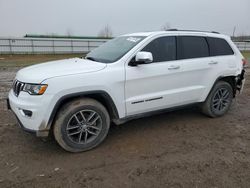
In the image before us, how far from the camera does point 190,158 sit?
3082mm

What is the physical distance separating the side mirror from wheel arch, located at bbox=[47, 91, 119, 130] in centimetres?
71

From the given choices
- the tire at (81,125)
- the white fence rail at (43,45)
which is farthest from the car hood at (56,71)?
the white fence rail at (43,45)

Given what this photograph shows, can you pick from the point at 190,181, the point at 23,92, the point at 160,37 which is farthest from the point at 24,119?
the point at 160,37

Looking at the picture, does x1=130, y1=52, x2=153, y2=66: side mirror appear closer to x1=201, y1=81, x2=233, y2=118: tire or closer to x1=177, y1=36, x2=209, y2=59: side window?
x1=177, y1=36, x2=209, y2=59: side window

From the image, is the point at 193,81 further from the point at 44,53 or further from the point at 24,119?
the point at 44,53

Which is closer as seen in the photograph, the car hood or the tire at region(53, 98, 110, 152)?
the car hood

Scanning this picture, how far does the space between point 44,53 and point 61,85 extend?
27058mm

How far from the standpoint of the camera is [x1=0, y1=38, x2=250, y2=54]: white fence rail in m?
25.5

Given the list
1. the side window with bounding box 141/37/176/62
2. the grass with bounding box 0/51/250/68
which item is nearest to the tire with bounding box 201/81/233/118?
the side window with bounding box 141/37/176/62

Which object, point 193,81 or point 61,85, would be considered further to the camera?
point 193,81

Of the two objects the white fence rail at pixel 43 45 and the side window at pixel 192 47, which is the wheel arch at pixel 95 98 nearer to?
the side window at pixel 192 47

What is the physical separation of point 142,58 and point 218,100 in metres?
2.41

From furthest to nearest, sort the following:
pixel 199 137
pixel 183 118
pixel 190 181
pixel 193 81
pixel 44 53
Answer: pixel 44 53
pixel 183 118
pixel 193 81
pixel 199 137
pixel 190 181

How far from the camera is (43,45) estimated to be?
1081 inches
